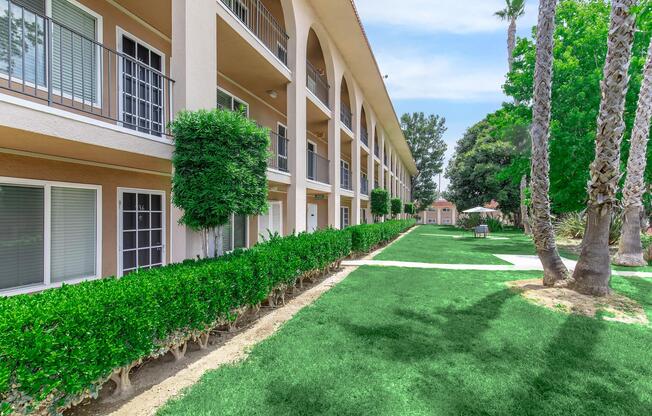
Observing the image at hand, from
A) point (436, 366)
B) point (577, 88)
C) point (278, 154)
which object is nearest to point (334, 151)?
point (278, 154)

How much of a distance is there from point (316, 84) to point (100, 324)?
12.4 metres

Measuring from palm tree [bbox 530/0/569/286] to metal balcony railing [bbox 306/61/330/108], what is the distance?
25.6 feet

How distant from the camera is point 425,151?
62.2m

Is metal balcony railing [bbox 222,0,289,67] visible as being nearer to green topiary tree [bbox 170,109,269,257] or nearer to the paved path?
green topiary tree [bbox 170,109,269,257]

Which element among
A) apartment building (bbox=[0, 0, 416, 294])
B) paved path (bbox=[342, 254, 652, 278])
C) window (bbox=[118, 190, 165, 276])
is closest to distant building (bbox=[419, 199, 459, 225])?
paved path (bbox=[342, 254, 652, 278])

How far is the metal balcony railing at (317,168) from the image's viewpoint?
12.9m

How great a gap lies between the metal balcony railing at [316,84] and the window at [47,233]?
8970 mm

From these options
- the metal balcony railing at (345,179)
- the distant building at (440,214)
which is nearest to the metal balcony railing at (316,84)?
the metal balcony railing at (345,179)

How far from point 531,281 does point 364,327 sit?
246 inches

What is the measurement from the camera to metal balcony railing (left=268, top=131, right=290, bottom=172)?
10281 mm

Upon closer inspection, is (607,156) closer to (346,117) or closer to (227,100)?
(227,100)

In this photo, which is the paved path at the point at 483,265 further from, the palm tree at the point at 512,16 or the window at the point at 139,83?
the palm tree at the point at 512,16

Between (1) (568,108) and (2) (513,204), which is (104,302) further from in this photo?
(2) (513,204)

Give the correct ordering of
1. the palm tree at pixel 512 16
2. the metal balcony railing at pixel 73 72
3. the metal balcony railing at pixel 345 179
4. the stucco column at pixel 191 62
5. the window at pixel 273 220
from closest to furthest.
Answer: the metal balcony railing at pixel 73 72, the stucco column at pixel 191 62, the window at pixel 273 220, the metal balcony railing at pixel 345 179, the palm tree at pixel 512 16
